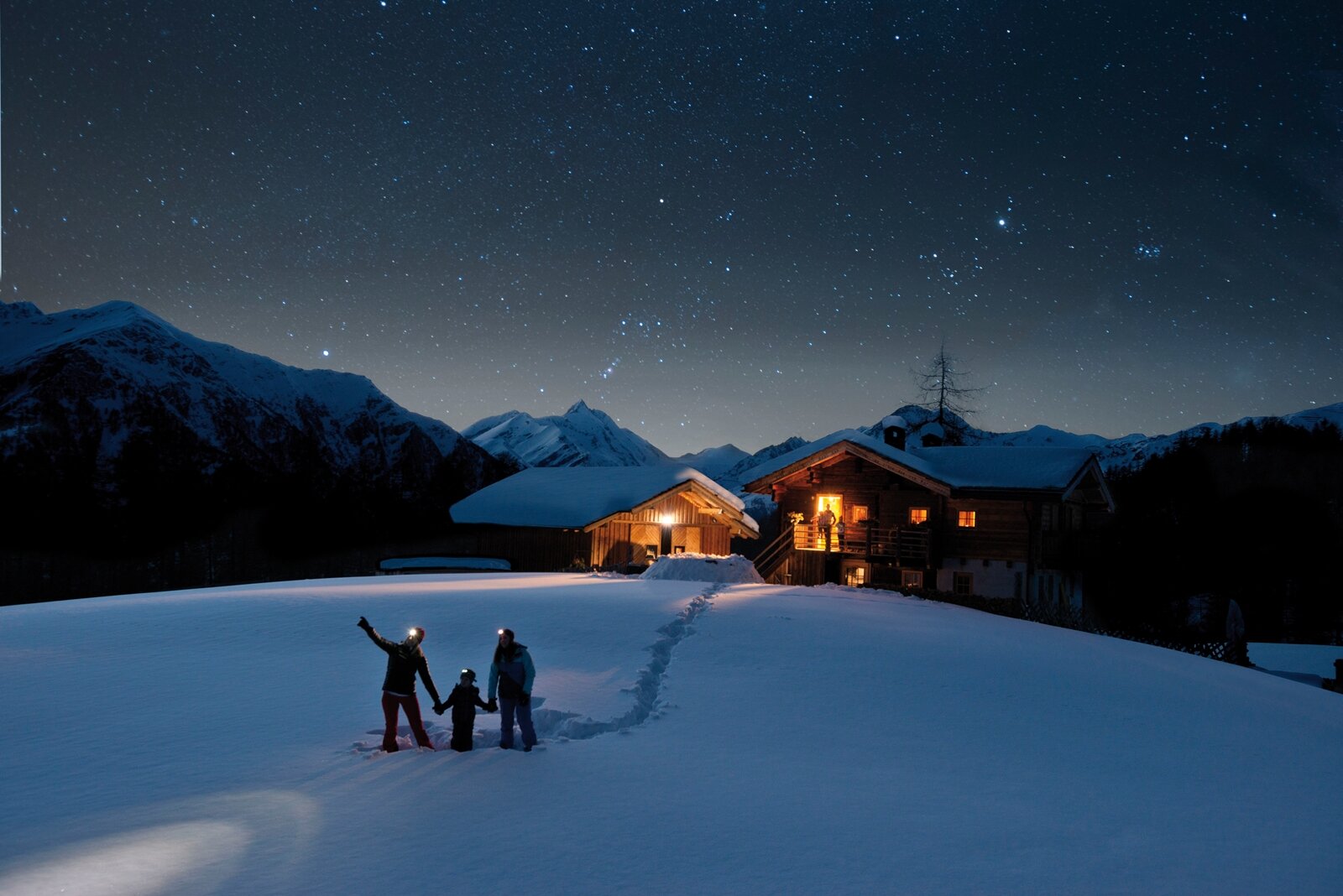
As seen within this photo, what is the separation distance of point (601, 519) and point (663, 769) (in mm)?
29658

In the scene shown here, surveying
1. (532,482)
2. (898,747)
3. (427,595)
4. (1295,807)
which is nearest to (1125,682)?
(1295,807)

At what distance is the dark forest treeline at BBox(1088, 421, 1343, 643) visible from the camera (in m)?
44.7

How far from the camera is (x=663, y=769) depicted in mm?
7879

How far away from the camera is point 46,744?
815 cm

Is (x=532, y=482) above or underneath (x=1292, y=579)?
above

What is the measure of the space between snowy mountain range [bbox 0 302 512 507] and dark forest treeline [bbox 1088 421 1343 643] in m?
68.4

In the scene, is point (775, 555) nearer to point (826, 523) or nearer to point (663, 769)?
point (826, 523)

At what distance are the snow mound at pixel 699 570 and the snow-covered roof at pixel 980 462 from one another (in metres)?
6.08

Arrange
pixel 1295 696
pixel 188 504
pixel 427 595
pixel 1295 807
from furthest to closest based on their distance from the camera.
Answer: pixel 188 504 → pixel 427 595 → pixel 1295 696 → pixel 1295 807

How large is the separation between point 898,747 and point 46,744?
31.2 ft

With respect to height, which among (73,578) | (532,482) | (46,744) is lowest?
(73,578)

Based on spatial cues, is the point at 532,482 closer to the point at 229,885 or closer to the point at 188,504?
the point at 188,504

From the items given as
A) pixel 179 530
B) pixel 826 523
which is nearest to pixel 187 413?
pixel 179 530

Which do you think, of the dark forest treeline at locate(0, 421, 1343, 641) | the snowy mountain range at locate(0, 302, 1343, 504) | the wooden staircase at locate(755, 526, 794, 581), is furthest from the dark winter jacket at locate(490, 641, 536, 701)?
the snowy mountain range at locate(0, 302, 1343, 504)
